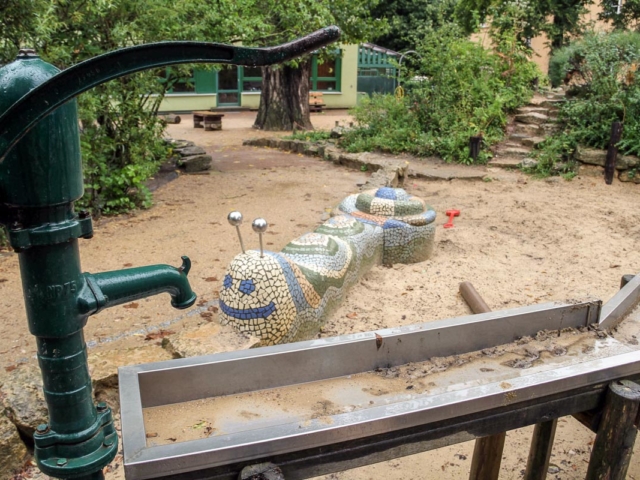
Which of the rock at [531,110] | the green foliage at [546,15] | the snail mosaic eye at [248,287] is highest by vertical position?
the green foliage at [546,15]

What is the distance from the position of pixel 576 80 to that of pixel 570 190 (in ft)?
13.3

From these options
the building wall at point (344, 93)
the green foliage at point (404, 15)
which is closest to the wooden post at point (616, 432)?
the building wall at point (344, 93)

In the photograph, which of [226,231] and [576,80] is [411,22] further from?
[226,231]

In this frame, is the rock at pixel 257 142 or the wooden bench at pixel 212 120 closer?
the rock at pixel 257 142

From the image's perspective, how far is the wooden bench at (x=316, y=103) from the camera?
67.1 ft

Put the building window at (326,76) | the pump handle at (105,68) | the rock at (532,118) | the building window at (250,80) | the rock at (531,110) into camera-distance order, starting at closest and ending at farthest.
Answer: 1. the pump handle at (105,68)
2. the rock at (532,118)
3. the rock at (531,110)
4. the building window at (250,80)
5. the building window at (326,76)

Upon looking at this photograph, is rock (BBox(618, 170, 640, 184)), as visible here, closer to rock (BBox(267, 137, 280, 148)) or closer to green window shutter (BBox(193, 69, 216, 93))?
rock (BBox(267, 137, 280, 148))

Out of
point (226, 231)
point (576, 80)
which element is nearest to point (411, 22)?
point (576, 80)

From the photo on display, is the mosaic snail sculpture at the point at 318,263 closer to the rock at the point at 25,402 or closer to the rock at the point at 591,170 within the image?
the rock at the point at 25,402

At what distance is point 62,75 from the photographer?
920mm

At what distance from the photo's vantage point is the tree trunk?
48.0 ft

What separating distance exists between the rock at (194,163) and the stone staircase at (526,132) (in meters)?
4.68

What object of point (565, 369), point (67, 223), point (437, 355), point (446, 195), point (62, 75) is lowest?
point (446, 195)

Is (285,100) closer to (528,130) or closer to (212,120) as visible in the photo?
(212,120)
